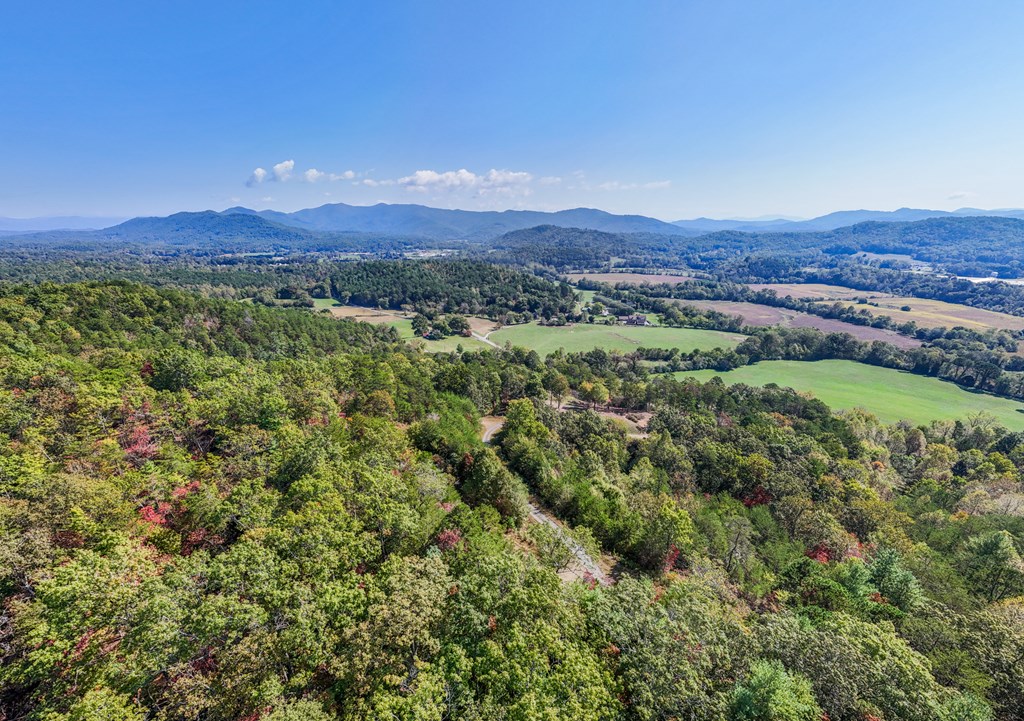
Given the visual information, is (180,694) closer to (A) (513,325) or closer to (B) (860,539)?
(B) (860,539)

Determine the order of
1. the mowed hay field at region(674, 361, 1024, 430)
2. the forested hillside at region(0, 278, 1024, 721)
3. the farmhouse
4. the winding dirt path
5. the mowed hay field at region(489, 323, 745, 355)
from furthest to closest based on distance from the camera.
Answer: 1. the farmhouse
2. the mowed hay field at region(489, 323, 745, 355)
3. the mowed hay field at region(674, 361, 1024, 430)
4. the winding dirt path
5. the forested hillside at region(0, 278, 1024, 721)

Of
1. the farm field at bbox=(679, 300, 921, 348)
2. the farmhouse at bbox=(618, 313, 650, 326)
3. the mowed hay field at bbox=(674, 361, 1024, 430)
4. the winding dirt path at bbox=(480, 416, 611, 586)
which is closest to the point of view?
the winding dirt path at bbox=(480, 416, 611, 586)

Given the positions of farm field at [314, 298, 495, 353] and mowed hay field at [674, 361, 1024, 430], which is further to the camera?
farm field at [314, 298, 495, 353]

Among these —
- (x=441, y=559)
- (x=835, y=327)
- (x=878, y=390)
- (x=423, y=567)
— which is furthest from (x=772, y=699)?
(x=835, y=327)

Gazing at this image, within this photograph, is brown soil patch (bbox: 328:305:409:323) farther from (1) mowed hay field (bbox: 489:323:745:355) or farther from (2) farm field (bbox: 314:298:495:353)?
(1) mowed hay field (bbox: 489:323:745:355)

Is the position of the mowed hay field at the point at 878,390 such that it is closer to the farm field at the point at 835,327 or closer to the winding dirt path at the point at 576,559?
the farm field at the point at 835,327

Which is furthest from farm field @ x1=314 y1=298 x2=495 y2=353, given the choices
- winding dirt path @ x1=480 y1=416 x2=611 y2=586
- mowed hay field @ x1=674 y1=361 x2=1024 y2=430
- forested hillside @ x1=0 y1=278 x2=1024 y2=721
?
winding dirt path @ x1=480 y1=416 x2=611 y2=586

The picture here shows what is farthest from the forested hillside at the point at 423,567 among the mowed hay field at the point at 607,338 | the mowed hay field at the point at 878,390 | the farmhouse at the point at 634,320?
the farmhouse at the point at 634,320
